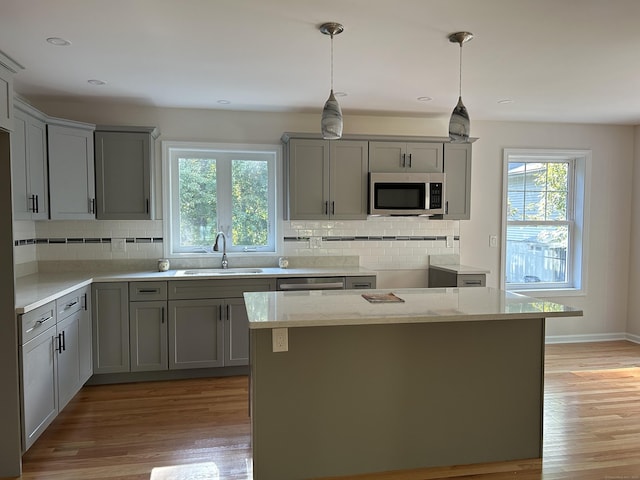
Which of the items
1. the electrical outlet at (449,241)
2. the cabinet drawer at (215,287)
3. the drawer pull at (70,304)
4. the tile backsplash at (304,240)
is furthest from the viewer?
the electrical outlet at (449,241)

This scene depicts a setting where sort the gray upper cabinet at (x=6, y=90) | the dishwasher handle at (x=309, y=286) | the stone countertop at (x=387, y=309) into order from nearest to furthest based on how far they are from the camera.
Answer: the stone countertop at (x=387, y=309) < the gray upper cabinet at (x=6, y=90) < the dishwasher handle at (x=309, y=286)

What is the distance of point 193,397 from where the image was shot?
137 inches

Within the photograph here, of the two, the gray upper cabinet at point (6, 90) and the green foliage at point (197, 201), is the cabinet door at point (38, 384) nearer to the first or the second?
the gray upper cabinet at point (6, 90)

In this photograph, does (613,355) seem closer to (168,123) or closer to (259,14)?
(259,14)

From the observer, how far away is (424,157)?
4.38 metres

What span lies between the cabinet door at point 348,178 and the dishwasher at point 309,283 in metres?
0.63

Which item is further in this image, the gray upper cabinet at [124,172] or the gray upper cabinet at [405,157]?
the gray upper cabinet at [405,157]

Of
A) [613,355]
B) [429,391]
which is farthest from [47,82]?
[613,355]

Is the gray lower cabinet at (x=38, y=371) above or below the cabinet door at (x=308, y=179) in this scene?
below

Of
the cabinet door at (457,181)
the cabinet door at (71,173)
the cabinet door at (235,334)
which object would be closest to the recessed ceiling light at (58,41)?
the cabinet door at (71,173)

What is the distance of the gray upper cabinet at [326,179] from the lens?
Result: 416 centimetres

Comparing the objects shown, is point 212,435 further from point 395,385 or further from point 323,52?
point 323,52

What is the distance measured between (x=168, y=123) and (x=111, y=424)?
2.67 meters

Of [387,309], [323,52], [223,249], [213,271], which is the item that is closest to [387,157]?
[323,52]
